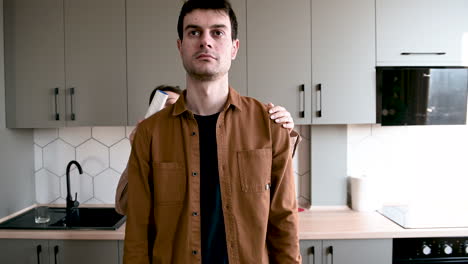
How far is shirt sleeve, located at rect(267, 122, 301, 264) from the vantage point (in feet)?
3.75

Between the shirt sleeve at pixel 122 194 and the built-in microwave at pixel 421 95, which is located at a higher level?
the built-in microwave at pixel 421 95

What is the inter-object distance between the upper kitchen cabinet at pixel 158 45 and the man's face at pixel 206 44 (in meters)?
0.92

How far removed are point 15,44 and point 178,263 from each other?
178 centimetres

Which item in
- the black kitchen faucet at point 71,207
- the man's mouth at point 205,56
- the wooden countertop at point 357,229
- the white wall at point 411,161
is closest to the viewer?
the man's mouth at point 205,56

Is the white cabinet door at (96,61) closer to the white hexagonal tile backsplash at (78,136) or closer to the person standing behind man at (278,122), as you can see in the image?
the white hexagonal tile backsplash at (78,136)

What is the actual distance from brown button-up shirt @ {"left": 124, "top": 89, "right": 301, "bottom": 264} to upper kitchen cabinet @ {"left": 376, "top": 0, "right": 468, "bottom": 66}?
124 cm

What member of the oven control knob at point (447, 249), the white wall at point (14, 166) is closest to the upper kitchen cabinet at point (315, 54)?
the oven control knob at point (447, 249)

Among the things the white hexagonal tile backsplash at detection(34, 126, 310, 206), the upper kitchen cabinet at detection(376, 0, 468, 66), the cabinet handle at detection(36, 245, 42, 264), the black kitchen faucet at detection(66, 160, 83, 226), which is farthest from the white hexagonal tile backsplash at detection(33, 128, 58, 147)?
the upper kitchen cabinet at detection(376, 0, 468, 66)

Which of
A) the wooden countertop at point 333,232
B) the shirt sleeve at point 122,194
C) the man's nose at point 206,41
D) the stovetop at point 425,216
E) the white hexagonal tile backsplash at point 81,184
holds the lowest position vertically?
the wooden countertop at point 333,232

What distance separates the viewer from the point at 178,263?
43.3 inches

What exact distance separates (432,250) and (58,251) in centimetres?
205

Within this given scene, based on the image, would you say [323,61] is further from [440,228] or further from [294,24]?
[440,228]

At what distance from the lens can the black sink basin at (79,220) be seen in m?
1.92

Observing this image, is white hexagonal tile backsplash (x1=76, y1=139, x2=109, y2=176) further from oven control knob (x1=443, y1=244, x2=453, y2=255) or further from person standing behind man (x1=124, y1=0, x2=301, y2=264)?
oven control knob (x1=443, y1=244, x2=453, y2=255)
